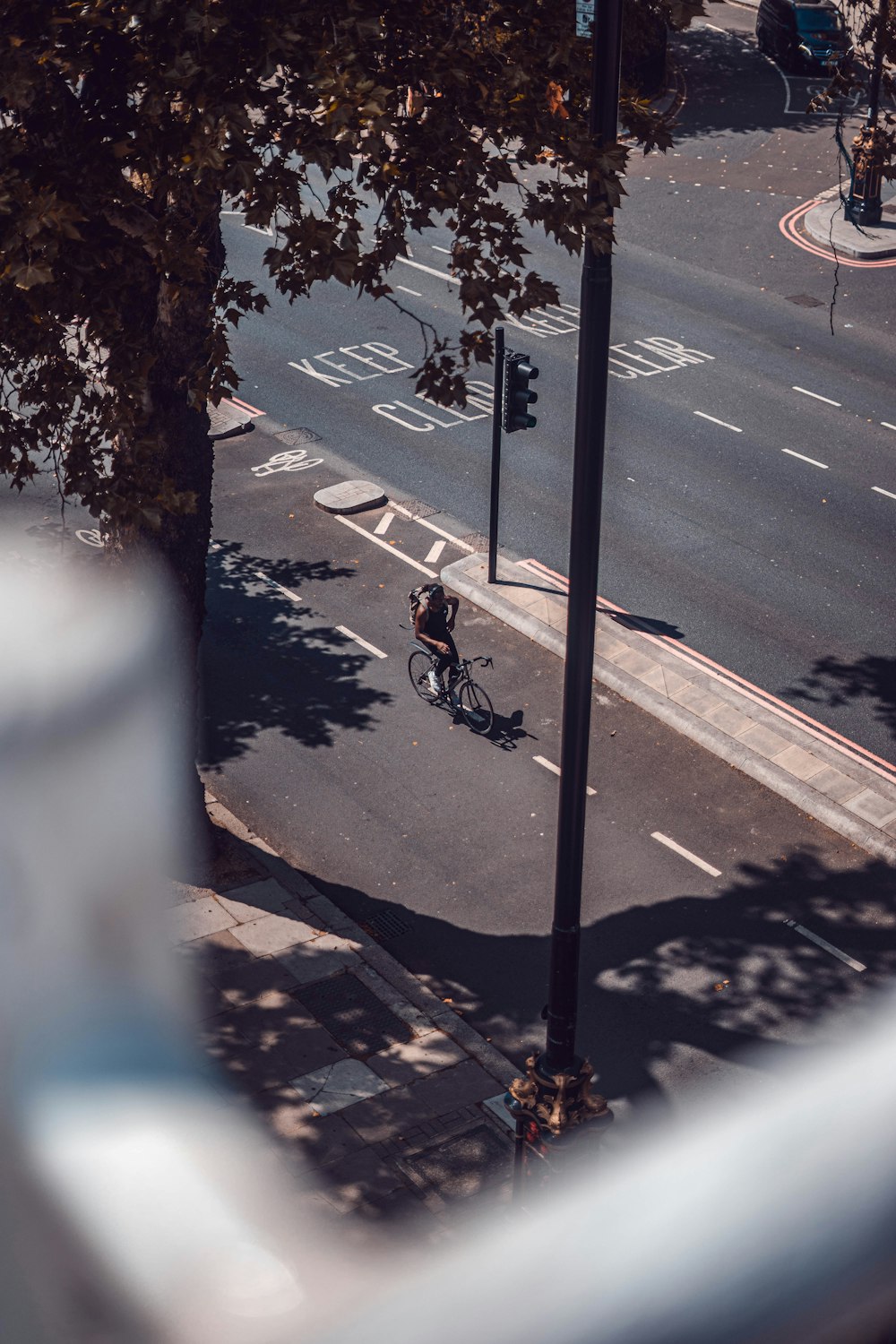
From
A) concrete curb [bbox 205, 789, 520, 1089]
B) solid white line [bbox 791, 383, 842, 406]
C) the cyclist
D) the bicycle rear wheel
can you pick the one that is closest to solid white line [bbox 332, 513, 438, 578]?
the bicycle rear wheel

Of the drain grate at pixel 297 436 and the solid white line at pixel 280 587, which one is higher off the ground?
the drain grate at pixel 297 436

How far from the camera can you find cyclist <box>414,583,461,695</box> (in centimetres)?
1430

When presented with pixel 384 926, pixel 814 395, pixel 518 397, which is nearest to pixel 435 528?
pixel 814 395

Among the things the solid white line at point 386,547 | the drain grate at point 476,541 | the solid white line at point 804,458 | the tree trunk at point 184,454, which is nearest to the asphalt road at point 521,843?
the solid white line at point 386,547

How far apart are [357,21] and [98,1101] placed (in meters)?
7.03

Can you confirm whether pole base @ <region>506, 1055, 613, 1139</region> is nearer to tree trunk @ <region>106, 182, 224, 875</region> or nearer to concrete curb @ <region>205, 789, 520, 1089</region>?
concrete curb @ <region>205, 789, 520, 1089</region>

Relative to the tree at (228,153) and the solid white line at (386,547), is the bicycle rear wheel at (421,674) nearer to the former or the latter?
the solid white line at (386,547)

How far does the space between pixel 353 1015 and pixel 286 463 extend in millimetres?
10595

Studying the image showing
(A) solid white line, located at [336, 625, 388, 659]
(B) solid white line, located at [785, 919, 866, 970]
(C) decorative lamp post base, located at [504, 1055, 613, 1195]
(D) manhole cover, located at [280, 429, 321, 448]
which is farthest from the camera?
(D) manhole cover, located at [280, 429, 321, 448]

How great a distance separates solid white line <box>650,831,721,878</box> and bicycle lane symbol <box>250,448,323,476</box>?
890 centimetres

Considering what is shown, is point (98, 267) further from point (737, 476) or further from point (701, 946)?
point (737, 476)

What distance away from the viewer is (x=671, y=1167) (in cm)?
988

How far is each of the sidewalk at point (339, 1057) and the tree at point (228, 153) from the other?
399 cm

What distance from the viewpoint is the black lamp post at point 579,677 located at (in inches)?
286
